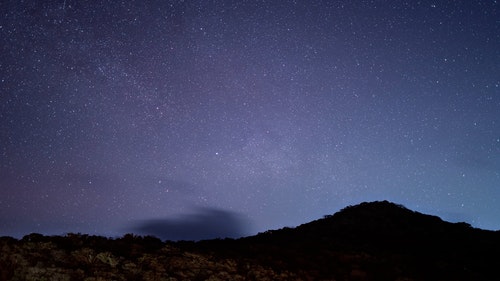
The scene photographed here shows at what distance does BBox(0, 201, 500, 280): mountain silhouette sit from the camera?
10203 mm

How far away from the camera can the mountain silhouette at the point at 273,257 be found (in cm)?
1020

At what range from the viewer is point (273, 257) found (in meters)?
15.0

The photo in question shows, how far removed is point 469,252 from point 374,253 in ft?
26.0

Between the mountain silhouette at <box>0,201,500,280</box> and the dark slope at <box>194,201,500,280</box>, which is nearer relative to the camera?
the mountain silhouette at <box>0,201,500,280</box>

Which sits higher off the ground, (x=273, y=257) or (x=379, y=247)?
(x=379, y=247)

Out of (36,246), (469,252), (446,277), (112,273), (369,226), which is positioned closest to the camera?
(112,273)

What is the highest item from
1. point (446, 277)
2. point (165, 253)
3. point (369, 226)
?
point (369, 226)

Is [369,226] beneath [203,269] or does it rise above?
above

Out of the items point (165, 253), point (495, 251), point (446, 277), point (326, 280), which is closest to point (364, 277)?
point (326, 280)

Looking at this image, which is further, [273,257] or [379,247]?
[379,247]

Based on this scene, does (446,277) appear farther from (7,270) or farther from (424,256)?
(7,270)

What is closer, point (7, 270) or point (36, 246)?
point (7, 270)

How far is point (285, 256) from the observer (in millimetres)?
15711

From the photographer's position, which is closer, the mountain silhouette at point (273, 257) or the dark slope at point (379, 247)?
the mountain silhouette at point (273, 257)
